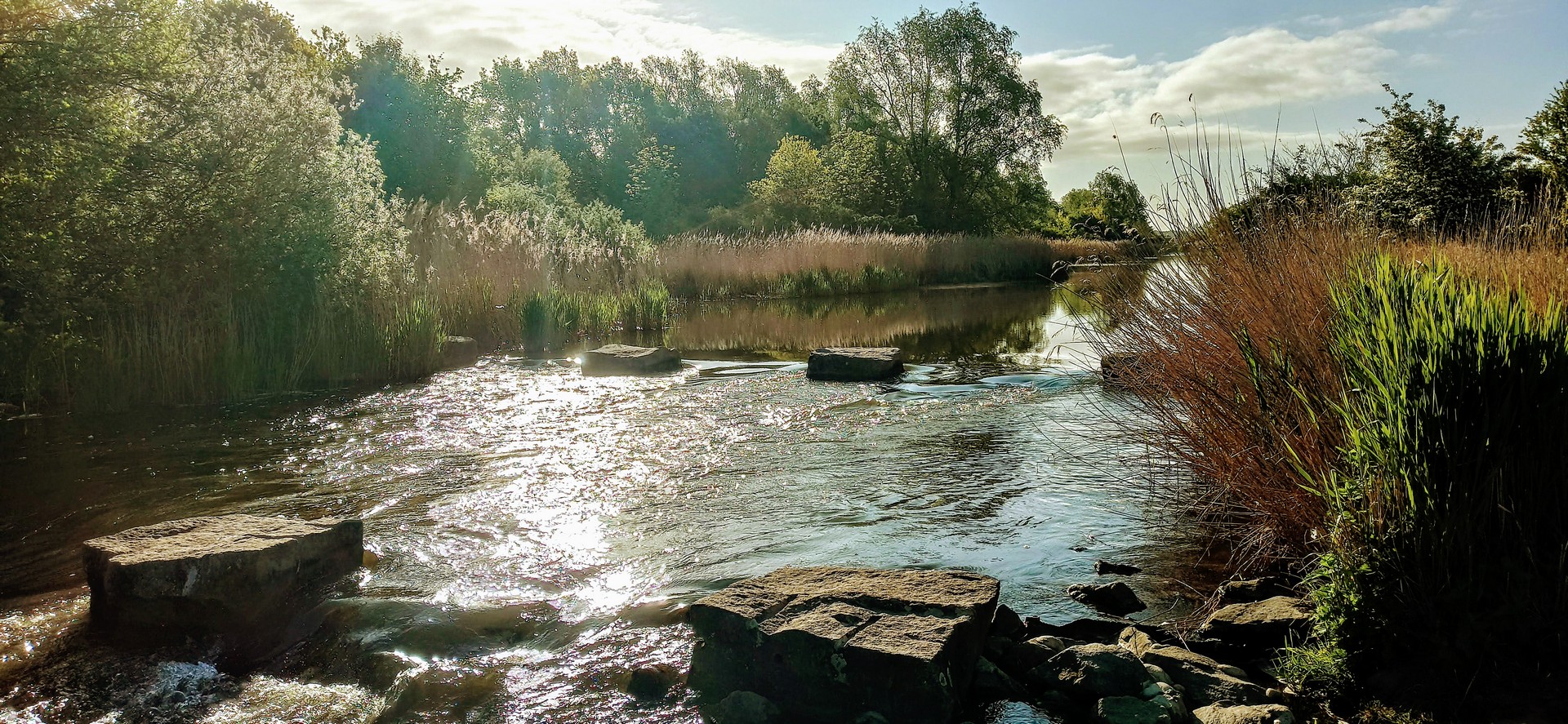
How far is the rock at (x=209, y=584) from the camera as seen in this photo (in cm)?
415

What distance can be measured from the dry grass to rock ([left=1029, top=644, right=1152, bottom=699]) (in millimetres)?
16167

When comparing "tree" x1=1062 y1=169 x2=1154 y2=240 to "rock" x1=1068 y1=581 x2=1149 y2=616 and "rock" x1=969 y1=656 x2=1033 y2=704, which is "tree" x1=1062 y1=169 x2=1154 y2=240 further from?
"rock" x1=969 y1=656 x2=1033 y2=704

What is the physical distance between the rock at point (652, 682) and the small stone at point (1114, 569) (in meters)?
2.26

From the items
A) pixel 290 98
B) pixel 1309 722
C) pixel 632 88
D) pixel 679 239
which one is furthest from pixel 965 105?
pixel 1309 722

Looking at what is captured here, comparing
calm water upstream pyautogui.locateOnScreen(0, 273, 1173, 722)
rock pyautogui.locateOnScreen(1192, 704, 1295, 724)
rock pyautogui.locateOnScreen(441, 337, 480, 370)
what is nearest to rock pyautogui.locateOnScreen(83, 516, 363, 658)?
calm water upstream pyautogui.locateOnScreen(0, 273, 1173, 722)

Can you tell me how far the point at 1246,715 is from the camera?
3.26m

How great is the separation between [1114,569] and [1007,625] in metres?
1.06

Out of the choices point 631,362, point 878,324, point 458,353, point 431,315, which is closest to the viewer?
point 631,362

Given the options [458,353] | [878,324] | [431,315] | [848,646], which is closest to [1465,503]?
[848,646]

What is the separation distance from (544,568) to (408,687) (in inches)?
49.0

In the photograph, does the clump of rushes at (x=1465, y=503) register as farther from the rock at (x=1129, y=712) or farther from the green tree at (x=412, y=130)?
the green tree at (x=412, y=130)

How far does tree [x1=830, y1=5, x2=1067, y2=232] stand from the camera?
47.4 meters

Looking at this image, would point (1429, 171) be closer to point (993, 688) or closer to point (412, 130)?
point (993, 688)

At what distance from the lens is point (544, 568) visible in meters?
4.91
